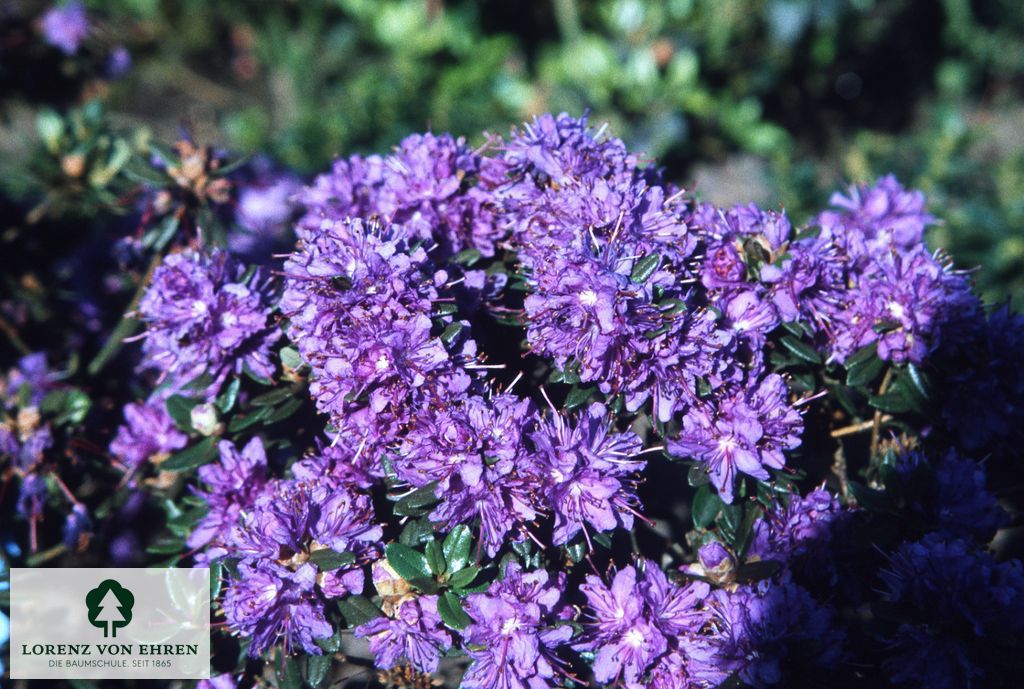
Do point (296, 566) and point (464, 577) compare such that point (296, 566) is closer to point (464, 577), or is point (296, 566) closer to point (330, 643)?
point (330, 643)

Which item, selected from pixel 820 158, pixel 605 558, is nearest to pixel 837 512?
pixel 605 558

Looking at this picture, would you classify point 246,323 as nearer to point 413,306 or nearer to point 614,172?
point 413,306

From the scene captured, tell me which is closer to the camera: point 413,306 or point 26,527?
point 413,306

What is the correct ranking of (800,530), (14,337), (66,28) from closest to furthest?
(800,530)
(14,337)
(66,28)

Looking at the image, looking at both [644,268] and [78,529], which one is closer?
[644,268]

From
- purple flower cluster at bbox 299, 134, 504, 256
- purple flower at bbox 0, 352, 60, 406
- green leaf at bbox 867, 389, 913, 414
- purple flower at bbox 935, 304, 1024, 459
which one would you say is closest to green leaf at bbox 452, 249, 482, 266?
purple flower cluster at bbox 299, 134, 504, 256

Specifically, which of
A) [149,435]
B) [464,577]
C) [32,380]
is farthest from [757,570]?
[32,380]

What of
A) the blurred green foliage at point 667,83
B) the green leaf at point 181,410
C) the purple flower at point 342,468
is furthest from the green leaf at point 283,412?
the blurred green foliage at point 667,83
